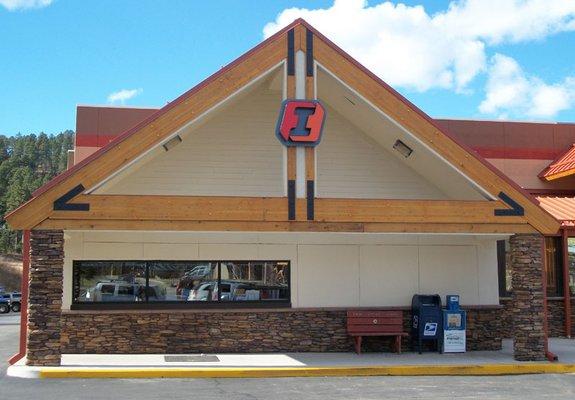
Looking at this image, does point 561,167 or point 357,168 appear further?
point 561,167

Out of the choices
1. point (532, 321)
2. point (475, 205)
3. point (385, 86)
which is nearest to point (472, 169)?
point (475, 205)

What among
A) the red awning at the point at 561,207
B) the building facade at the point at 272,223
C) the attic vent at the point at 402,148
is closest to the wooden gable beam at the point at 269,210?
the building facade at the point at 272,223

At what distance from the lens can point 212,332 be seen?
14180 millimetres

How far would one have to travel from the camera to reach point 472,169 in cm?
1284

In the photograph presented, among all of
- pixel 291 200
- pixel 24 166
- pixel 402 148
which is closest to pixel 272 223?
pixel 291 200

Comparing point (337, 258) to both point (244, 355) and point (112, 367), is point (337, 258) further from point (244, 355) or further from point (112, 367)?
point (112, 367)

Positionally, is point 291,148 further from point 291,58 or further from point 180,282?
point 180,282

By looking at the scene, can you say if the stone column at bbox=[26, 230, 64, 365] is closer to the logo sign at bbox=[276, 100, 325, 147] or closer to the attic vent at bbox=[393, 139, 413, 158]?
the logo sign at bbox=[276, 100, 325, 147]

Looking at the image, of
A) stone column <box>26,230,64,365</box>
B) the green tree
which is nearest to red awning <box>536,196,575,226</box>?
stone column <box>26,230,64,365</box>

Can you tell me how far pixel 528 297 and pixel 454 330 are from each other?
1.87m

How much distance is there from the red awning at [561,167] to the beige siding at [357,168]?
4.73 metres

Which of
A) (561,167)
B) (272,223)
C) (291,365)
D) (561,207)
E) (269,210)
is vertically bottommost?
(291,365)

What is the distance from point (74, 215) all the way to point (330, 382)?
17.3 ft

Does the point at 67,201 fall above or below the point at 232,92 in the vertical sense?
below
